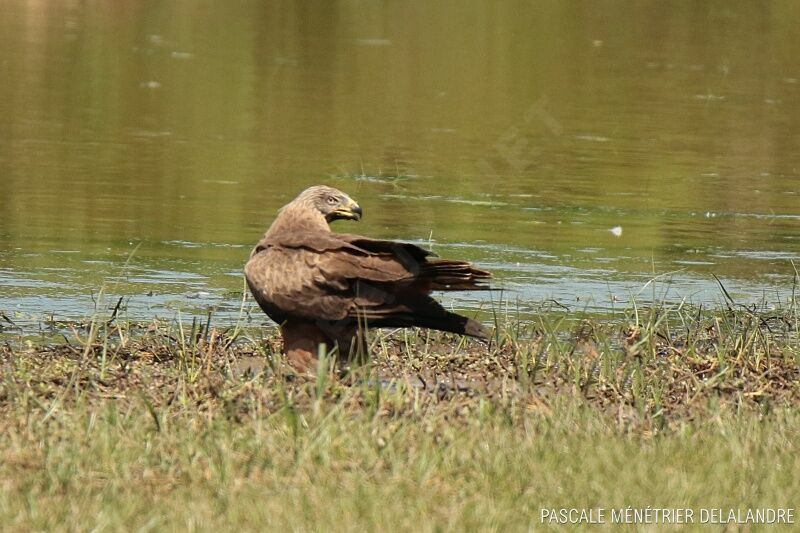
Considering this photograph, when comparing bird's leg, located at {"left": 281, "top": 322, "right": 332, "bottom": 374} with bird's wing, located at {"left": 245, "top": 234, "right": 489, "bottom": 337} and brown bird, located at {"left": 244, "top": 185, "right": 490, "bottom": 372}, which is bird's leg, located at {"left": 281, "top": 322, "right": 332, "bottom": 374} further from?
bird's wing, located at {"left": 245, "top": 234, "right": 489, "bottom": 337}

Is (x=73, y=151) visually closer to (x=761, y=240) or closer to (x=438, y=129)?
(x=438, y=129)

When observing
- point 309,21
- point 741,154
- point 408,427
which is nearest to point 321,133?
point 741,154

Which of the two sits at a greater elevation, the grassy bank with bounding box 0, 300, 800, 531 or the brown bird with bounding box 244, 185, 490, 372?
the brown bird with bounding box 244, 185, 490, 372

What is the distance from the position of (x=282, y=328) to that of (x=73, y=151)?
7.45m

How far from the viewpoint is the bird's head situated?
23.9ft

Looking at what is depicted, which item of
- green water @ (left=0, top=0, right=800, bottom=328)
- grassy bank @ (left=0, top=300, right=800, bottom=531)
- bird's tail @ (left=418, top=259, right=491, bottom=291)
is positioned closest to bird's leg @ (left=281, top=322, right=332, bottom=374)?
grassy bank @ (left=0, top=300, right=800, bottom=531)

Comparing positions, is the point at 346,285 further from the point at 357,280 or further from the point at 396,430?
the point at 396,430

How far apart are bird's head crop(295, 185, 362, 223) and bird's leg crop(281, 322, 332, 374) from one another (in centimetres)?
57

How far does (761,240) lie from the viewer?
11.3m

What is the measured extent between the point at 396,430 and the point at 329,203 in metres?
1.75

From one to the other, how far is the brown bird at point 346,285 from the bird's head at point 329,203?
28 centimetres

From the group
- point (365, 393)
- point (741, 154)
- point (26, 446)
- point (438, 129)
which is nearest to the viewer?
point (26, 446)

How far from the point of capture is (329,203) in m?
7.34

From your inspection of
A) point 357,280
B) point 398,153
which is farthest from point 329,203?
point 398,153
